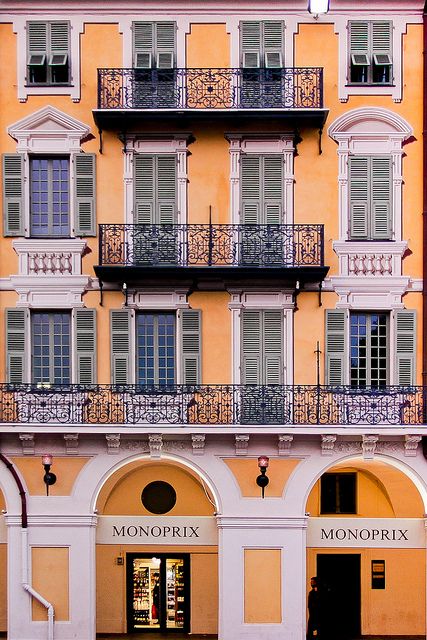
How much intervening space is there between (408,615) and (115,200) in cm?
1354

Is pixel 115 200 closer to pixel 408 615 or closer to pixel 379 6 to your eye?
pixel 379 6

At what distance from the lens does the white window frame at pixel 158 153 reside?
79.4 feet

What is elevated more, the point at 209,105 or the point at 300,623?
the point at 209,105

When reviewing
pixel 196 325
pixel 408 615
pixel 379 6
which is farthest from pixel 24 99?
pixel 408 615

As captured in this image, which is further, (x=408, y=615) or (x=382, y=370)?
(x=408, y=615)

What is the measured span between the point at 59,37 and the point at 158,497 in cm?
1231

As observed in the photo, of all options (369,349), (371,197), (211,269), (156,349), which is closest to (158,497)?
(156,349)

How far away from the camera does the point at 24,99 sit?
2430 centimetres

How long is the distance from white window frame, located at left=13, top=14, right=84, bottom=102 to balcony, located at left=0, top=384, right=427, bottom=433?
736 centimetres

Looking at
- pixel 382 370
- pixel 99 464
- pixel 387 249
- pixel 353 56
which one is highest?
pixel 353 56

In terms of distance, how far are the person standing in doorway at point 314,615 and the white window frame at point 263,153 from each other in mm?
9491

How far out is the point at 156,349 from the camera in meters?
24.2

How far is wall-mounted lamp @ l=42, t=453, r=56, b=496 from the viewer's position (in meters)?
23.2

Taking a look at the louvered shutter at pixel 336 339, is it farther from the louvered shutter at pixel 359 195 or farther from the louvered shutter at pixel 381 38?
the louvered shutter at pixel 381 38
